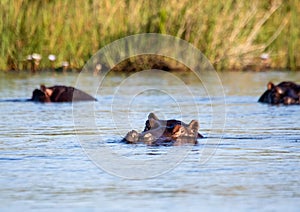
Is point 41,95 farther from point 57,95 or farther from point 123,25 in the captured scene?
point 123,25

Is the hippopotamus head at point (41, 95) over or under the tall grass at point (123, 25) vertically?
under

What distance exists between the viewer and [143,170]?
844cm

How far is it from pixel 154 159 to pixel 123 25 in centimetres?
1308

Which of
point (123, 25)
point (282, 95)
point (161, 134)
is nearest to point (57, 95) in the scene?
point (282, 95)

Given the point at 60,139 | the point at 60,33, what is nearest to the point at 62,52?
the point at 60,33

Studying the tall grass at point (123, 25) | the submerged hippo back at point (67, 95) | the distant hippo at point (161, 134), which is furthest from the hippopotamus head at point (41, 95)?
the tall grass at point (123, 25)

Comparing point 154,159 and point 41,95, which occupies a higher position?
point 41,95

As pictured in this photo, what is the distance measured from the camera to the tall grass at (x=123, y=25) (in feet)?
70.7

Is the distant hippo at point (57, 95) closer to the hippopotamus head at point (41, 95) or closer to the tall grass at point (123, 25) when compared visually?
the hippopotamus head at point (41, 95)

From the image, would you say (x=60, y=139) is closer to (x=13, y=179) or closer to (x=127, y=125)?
(x=127, y=125)

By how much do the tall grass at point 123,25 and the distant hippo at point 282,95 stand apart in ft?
20.2

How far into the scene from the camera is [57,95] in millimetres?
15750

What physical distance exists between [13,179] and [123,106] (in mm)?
7184

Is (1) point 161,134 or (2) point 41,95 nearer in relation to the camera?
(1) point 161,134
